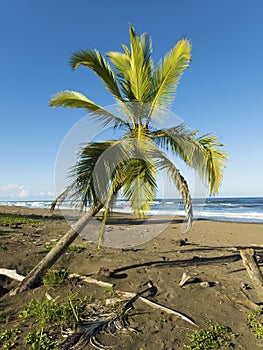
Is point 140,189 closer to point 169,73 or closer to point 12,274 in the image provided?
point 169,73

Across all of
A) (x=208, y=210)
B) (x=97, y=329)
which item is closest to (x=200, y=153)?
(x=97, y=329)

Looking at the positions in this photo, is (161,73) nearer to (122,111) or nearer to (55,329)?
(122,111)

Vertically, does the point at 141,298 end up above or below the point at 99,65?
below

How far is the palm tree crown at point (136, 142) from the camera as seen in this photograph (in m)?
4.88

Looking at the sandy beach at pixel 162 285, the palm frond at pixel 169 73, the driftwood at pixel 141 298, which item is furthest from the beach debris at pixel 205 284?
the palm frond at pixel 169 73

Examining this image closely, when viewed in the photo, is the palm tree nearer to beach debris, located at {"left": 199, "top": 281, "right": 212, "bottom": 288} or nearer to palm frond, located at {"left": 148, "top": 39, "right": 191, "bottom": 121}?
palm frond, located at {"left": 148, "top": 39, "right": 191, "bottom": 121}

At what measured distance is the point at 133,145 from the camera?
5148mm

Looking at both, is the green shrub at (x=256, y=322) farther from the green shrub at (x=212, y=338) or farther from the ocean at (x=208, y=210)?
the ocean at (x=208, y=210)

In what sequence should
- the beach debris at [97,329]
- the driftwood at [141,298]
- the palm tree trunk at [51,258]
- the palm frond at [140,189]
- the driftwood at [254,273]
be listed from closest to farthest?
the beach debris at [97,329]
the driftwood at [141,298]
the driftwood at [254,273]
the palm tree trunk at [51,258]
the palm frond at [140,189]

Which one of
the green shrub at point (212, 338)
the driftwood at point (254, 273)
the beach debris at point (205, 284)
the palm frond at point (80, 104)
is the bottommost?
the green shrub at point (212, 338)

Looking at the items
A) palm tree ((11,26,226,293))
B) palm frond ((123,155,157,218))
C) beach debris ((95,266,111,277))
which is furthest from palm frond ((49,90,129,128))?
beach debris ((95,266,111,277))

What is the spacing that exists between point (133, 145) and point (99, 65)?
1.93 metres

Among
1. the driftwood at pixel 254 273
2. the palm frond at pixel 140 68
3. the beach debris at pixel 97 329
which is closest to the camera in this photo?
the beach debris at pixel 97 329

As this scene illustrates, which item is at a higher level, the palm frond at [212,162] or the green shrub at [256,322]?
the palm frond at [212,162]
